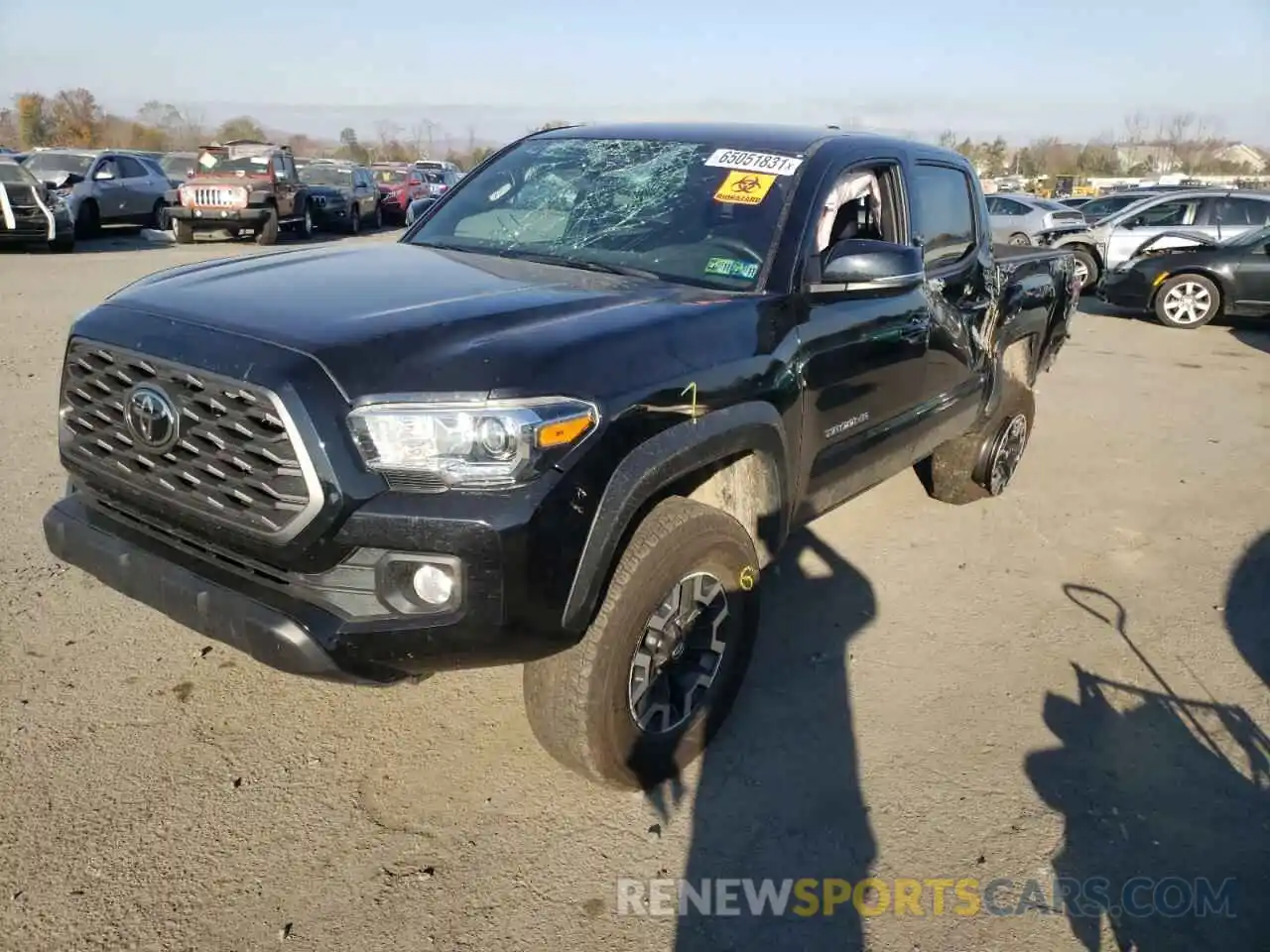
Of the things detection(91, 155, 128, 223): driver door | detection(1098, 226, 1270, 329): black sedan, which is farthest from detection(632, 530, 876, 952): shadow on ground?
detection(91, 155, 128, 223): driver door

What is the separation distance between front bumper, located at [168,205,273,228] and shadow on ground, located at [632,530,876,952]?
52.4 feet

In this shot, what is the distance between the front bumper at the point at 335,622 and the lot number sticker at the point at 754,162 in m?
1.98

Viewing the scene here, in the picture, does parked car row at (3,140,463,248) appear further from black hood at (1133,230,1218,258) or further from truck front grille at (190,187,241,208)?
black hood at (1133,230,1218,258)

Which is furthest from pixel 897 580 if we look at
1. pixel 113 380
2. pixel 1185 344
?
pixel 1185 344

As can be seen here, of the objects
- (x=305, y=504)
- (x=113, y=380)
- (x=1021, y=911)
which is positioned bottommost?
(x=1021, y=911)

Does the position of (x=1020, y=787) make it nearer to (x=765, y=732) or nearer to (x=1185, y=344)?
(x=765, y=732)

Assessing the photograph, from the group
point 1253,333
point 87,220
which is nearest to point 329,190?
point 87,220

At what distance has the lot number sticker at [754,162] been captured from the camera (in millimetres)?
3527

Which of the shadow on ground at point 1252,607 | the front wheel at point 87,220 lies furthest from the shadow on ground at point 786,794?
the front wheel at point 87,220

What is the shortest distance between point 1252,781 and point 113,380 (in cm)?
371

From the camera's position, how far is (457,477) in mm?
2293

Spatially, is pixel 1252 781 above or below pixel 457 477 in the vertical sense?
below

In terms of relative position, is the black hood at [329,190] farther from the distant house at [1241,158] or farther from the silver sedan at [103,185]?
the distant house at [1241,158]

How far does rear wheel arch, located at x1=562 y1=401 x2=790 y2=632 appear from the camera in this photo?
244cm
